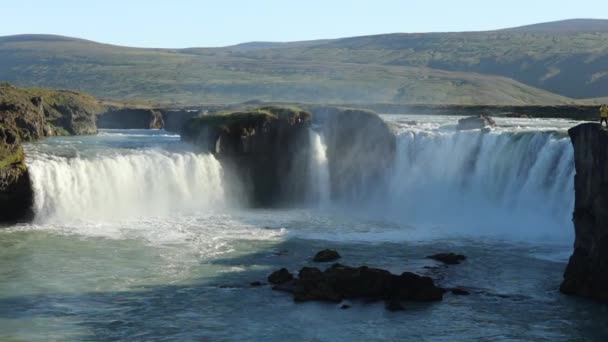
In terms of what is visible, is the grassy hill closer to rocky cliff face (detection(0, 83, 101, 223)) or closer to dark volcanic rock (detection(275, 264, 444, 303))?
rocky cliff face (detection(0, 83, 101, 223))

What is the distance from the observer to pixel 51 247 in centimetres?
4316

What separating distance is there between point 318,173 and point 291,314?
32375mm

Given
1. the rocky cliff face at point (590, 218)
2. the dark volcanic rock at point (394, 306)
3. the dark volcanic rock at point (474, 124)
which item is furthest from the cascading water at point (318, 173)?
the dark volcanic rock at point (394, 306)

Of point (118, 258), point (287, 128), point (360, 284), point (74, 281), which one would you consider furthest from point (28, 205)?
point (360, 284)

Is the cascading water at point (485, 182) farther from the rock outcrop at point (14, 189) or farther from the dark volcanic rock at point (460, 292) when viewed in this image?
the rock outcrop at point (14, 189)

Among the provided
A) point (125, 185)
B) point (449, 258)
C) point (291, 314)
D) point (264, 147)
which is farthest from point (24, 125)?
point (291, 314)

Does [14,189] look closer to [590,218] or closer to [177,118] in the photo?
[590,218]

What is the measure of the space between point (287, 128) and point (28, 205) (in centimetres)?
1957

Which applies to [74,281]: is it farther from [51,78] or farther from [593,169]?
[51,78]

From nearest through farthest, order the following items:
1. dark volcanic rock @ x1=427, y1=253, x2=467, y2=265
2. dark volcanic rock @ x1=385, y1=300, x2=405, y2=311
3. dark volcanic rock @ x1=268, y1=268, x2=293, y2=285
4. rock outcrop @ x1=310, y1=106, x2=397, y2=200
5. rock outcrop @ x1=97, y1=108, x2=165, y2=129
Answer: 1. dark volcanic rock @ x1=385, y1=300, x2=405, y2=311
2. dark volcanic rock @ x1=268, y1=268, x2=293, y2=285
3. dark volcanic rock @ x1=427, y1=253, x2=467, y2=265
4. rock outcrop @ x1=310, y1=106, x2=397, y2=200
5. rock outcrop @ x1=97, y1=108, x2=165, y2=129

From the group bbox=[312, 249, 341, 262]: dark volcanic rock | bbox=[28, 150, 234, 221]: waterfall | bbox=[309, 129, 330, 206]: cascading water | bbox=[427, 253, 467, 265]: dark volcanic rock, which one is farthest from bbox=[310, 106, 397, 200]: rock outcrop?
bbox=[312, 249, 341, 262]: dark volcanic rock

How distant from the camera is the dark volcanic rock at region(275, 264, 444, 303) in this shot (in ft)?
113

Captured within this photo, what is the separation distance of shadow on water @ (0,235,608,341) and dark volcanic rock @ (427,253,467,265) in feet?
5.08

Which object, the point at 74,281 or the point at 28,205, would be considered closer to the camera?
the point at 74,281
